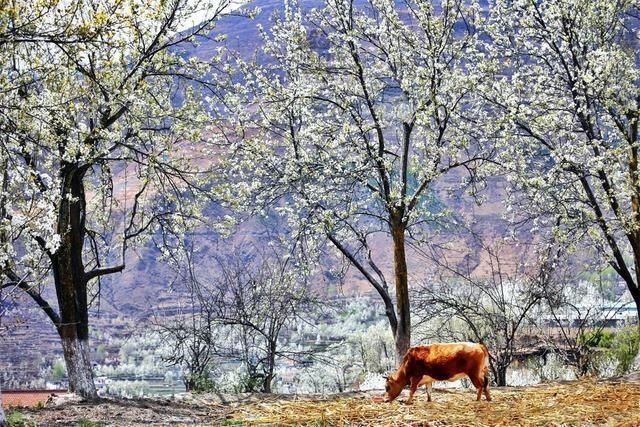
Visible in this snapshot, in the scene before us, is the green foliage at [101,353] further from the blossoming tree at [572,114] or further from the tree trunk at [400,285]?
the blossoming tree at [572,114]

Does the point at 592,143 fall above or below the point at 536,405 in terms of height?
above

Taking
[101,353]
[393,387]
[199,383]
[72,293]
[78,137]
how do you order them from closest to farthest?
1. [393,387]
2. [78,137]
3. [72,293]
4. [199,383]
5. [101,353]

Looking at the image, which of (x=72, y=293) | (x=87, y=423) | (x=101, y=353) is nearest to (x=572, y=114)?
(x=72, y=293)

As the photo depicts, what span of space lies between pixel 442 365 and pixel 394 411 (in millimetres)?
674

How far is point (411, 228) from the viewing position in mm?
15211

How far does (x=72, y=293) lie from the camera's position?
37.3 feet

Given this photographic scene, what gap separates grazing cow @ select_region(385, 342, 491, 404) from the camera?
7465 mm

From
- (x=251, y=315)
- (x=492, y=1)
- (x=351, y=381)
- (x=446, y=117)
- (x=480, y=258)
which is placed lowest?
(x=351, y=381)

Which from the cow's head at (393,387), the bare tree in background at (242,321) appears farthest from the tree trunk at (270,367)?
the cow's head at (393,387)

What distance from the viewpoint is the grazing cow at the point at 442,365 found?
746 centimetres

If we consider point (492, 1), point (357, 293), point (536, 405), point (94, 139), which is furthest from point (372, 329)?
point (536, 405)

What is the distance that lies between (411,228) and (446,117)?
279cm

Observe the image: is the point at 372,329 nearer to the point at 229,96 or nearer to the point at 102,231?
the point at 102,231

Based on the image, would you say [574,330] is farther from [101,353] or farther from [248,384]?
[101,353]
